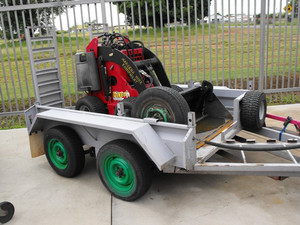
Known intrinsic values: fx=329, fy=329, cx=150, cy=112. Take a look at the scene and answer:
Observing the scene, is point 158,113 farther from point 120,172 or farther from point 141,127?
point 120,172

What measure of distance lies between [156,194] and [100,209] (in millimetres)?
649

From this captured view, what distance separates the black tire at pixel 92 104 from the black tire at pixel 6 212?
6.15 feet

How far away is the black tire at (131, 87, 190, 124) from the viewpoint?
3.57 metres

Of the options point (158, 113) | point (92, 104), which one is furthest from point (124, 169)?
point (92, 104)

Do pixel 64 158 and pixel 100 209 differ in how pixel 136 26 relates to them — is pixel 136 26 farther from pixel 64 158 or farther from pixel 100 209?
pixel 100 209

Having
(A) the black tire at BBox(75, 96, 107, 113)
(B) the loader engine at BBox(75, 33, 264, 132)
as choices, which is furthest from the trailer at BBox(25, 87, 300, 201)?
(A) the black tire at BBox(75, 96, 107, 113)

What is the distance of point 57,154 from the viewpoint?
4.33 meters

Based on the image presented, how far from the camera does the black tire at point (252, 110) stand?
4.09m

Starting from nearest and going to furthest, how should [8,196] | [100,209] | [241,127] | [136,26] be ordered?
[100,209], [8,196], [241,127], [136,26]

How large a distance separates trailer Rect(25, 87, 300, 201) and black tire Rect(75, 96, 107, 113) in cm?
56

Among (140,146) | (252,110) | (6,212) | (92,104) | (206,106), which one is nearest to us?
(6,212)

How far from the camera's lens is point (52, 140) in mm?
4379

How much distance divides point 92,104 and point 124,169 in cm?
160

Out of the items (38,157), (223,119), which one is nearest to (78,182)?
(38,157)
